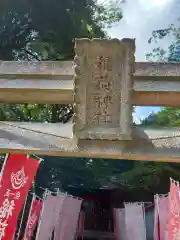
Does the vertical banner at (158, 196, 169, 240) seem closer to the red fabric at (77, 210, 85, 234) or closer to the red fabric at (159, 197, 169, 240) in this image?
the red fabric at (159, 197, 169, 240)

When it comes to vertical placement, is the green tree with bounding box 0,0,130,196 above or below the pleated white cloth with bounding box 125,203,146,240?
above

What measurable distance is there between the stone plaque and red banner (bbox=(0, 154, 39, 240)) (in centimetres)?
102

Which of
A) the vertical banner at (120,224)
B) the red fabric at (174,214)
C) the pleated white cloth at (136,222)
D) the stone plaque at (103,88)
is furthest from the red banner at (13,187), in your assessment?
the vertical banner at (120,224)

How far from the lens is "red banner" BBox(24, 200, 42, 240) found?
24.3 ft

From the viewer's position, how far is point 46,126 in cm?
387

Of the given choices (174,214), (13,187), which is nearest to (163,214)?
(174,214)

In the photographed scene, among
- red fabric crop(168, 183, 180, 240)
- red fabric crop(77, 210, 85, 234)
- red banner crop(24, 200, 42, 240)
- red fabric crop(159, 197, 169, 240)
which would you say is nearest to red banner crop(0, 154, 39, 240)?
red fabric crop(168, 183, 180, 240)

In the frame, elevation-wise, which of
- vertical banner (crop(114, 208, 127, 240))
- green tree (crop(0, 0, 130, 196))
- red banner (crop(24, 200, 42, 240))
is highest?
green tree (crop(0, 0, 130, 196))

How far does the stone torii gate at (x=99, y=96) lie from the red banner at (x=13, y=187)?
0.44 metres

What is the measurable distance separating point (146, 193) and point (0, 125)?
868 cm

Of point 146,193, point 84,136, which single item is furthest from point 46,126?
point 146,193

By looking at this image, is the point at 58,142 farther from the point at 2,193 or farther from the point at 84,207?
the point at 84,207

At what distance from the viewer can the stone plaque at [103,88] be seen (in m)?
3.25

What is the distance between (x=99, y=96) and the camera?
3418 mm
